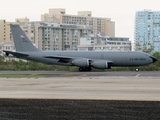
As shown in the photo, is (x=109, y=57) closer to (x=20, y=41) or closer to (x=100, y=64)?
(x=100, y=64)

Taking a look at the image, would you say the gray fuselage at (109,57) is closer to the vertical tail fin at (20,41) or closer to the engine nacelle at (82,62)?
the vertical tail fin at (20,41)

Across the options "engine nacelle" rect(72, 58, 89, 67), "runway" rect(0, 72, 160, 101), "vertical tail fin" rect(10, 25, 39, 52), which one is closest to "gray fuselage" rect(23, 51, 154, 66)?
"vertical tail fin" rect(10, 25, 39, 52)

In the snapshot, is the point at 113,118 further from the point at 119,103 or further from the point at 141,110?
the point at 119,103

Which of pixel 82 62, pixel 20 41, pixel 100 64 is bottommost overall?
pixel 100 64

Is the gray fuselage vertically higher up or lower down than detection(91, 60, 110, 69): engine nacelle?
higher up

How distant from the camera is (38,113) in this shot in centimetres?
1522

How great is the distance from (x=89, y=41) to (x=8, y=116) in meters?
185

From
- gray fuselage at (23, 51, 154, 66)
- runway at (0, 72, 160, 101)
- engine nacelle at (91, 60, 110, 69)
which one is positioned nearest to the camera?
runway at (0, 72, 160, 101)

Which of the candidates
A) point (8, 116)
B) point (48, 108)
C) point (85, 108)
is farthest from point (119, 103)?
point (8, 116)

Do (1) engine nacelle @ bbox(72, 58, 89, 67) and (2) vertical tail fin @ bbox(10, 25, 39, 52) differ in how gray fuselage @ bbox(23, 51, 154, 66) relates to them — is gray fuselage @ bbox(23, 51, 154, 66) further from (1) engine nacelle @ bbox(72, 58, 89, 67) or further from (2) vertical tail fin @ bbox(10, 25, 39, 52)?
(1) engine nacelle @ bbox(72, 58, 89, 67)

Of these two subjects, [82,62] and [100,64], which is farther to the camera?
[82,62]

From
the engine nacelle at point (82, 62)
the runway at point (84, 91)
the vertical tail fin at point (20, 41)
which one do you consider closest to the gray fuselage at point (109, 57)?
the vertical tail fin at point (20, 41)

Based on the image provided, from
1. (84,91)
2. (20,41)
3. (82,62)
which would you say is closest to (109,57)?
(82,62)

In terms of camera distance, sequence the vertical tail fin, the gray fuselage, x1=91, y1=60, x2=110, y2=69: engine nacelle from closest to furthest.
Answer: x1=91, y1=60, x2=110, y2=69: engine nacelle
the gray fuselage
the vertical tail fin
